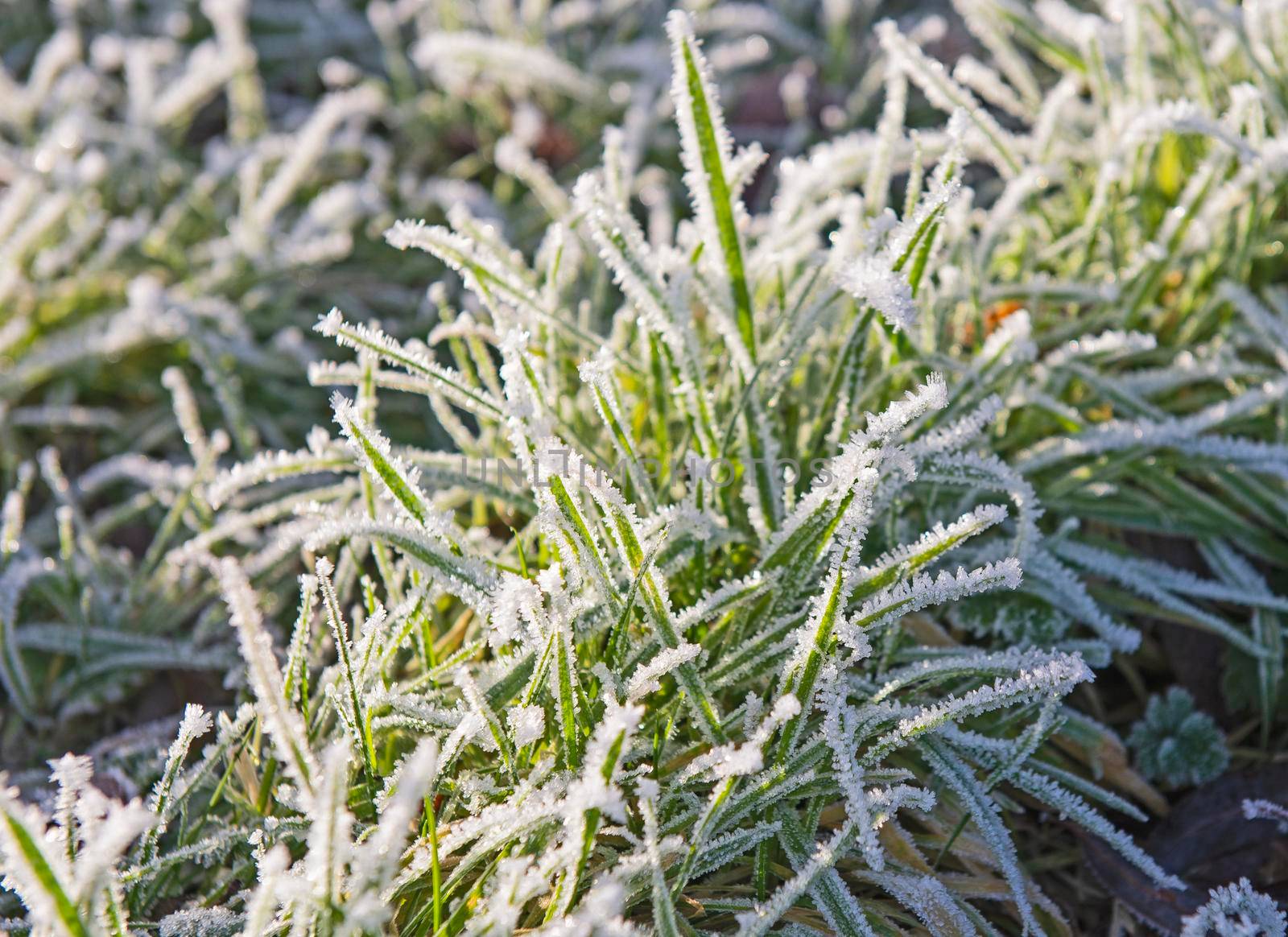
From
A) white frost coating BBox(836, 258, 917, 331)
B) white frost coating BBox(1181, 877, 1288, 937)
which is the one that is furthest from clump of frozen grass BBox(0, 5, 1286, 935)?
white frost coating BBox(1181, 877, 1288, 937)

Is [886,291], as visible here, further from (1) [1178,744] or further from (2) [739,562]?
(1) [1178,744]

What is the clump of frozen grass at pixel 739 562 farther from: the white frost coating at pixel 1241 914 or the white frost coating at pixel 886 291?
the white frost coating at pixel 1241 914

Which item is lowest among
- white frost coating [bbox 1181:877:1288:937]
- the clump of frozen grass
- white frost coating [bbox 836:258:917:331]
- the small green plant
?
the small green plant

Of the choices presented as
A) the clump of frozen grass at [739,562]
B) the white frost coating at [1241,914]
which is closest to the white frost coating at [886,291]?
the clump of frozen grass at [739,562]

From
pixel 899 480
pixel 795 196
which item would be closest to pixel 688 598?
pixel 899 480

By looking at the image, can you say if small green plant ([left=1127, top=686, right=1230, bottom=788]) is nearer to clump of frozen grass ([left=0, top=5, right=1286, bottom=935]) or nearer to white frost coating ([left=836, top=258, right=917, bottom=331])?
clump of frozen grass ([left=0, top=5, right=1286, bottom=935])

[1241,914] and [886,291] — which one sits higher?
[886,291]

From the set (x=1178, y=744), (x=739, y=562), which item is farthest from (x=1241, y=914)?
(x=739, y=562)

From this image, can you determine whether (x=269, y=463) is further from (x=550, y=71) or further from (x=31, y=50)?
(x=31, y=50)
